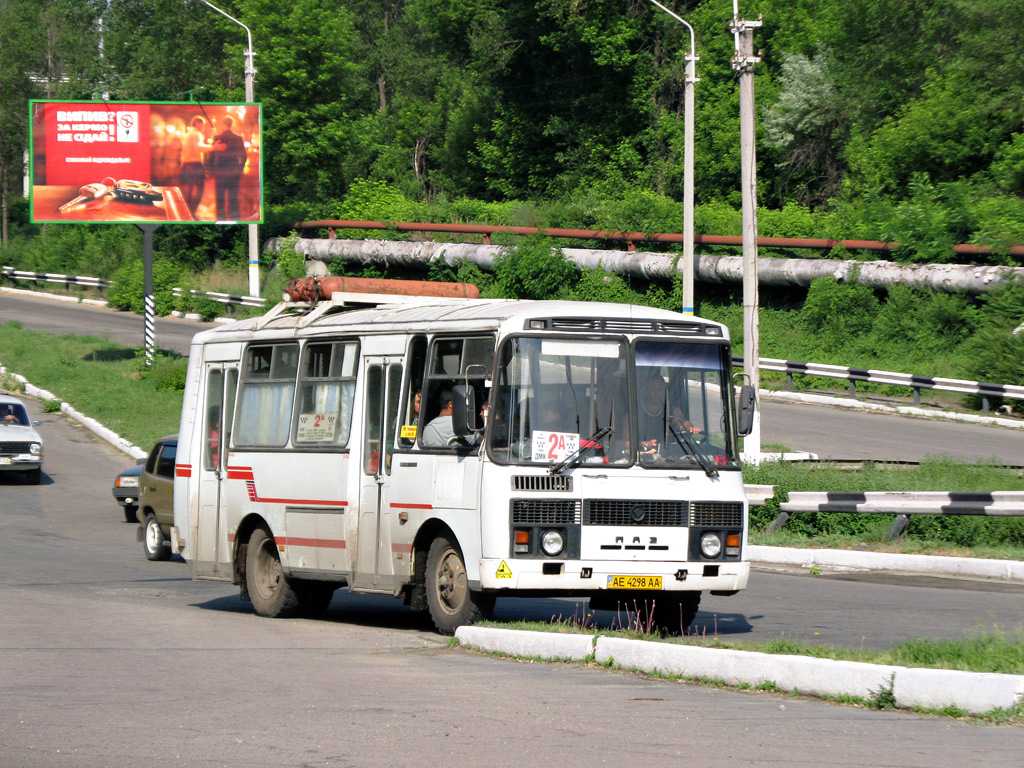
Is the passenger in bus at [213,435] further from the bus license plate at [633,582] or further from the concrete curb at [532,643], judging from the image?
the bus license plate at [633,582]

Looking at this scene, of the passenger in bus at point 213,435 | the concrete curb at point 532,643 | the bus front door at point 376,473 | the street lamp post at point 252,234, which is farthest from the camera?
the street lamp post at point 252,234

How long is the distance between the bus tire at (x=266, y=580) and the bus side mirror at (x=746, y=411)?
203 inches

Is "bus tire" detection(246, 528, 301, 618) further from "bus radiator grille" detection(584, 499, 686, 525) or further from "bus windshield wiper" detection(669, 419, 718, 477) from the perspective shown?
"bus windshield wiper" detection(669, 419, 718, 477)

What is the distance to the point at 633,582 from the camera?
1140cm

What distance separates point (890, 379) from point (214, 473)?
21355 millimetres

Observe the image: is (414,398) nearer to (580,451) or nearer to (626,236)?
(580,451)

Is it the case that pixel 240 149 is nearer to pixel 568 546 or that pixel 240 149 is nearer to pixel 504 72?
pixel 504 72

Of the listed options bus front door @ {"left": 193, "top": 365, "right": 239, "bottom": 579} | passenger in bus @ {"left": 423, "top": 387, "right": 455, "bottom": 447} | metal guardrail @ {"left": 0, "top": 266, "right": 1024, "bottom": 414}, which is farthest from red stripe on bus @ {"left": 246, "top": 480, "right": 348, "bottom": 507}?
metal guardrail @ {"left": 0, "top": 266, "right": 1024, "bottom": 414}

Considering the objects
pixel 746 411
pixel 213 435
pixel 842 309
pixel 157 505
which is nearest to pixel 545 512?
pixel 746 411

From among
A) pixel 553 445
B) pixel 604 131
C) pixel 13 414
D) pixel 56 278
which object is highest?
pixel 604 131

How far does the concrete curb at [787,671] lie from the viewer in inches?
303

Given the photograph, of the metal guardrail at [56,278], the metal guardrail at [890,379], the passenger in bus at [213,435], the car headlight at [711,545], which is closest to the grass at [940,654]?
the car headlight at [711,545]

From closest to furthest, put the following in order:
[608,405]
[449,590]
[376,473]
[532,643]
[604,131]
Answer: [532,643] < [608,405] < [449,590] < [376,473] < [604,131]

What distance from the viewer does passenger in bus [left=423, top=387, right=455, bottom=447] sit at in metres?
12.1
